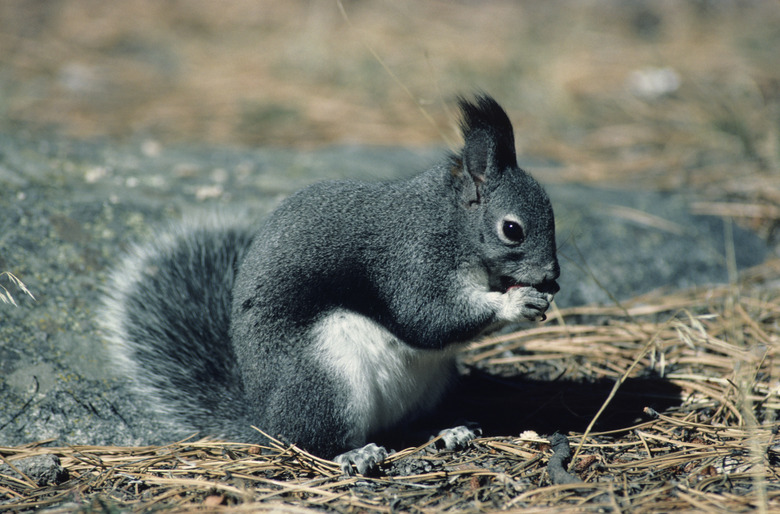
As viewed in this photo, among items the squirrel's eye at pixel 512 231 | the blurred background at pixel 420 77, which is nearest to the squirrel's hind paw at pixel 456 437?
the squirrel's eye at pixel 512 231

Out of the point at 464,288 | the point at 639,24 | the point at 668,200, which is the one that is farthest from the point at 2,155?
the point at 639,24

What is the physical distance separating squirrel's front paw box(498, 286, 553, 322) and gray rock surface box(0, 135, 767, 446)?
1.62ft

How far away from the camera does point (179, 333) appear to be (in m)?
2.24

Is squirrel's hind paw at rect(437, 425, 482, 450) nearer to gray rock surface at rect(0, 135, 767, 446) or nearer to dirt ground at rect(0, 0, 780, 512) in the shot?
dirt ground at rect(0, 0, 780, 512)

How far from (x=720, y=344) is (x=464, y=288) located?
3.46 feet

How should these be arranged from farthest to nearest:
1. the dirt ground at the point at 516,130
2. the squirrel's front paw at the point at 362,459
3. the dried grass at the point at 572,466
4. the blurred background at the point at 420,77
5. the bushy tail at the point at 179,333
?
the blurred background at the point at 420,77 → the bushy tail at the point at 179,333 → the squirrel's front paw at the point at 362,459 → the dirt ground at the point at 516,130 → the dried grass at the point at 572,466

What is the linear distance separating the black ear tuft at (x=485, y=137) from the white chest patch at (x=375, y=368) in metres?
0.57

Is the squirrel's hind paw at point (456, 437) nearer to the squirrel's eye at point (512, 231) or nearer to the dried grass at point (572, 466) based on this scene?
the dried grass at point (572, 466)

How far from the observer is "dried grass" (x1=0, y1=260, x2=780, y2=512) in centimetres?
170

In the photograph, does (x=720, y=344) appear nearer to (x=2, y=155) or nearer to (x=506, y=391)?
(x=506, y=391)

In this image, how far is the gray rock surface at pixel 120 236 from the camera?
223 cm

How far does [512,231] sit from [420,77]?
3669 millimetres

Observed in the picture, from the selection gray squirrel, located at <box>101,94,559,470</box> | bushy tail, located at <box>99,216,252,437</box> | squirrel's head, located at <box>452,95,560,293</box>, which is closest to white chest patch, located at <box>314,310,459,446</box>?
gray squirrel, located at <box>101,94,559,470</box>

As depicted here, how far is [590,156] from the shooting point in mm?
4441
